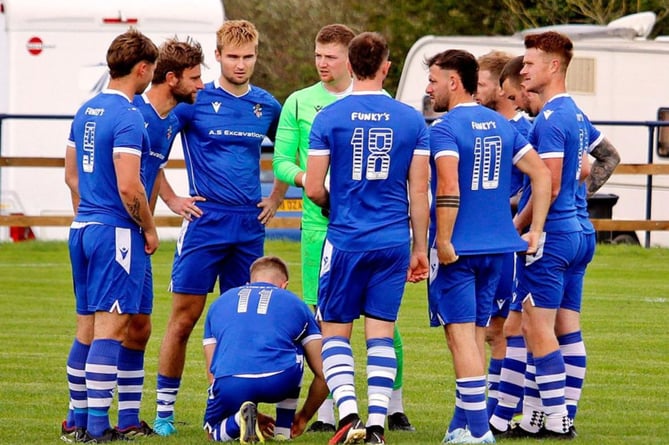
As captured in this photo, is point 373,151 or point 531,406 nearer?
point 373,151

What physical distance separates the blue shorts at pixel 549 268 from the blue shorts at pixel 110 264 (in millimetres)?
2150

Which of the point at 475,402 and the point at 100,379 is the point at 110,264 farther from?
the point at 475,402

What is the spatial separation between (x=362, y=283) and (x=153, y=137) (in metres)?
1.57

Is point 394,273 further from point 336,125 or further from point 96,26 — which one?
point 96,26

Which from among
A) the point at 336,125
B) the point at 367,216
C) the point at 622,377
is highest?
the point at 336,125

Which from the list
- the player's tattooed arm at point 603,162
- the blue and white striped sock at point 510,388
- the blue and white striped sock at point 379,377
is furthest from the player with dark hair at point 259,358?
the player's tattooed arm at point 603,162

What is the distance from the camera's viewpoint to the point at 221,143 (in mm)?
8461

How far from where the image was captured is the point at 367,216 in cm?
736

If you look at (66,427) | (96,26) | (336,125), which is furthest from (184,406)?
(96,26)

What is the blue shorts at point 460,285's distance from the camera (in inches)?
293

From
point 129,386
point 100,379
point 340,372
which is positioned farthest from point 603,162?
point 100,379

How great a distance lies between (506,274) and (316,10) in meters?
29.7

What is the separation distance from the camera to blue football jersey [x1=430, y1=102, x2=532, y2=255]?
24.3 feet

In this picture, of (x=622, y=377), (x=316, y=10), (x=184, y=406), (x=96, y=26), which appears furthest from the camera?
(x=316, y=10)
